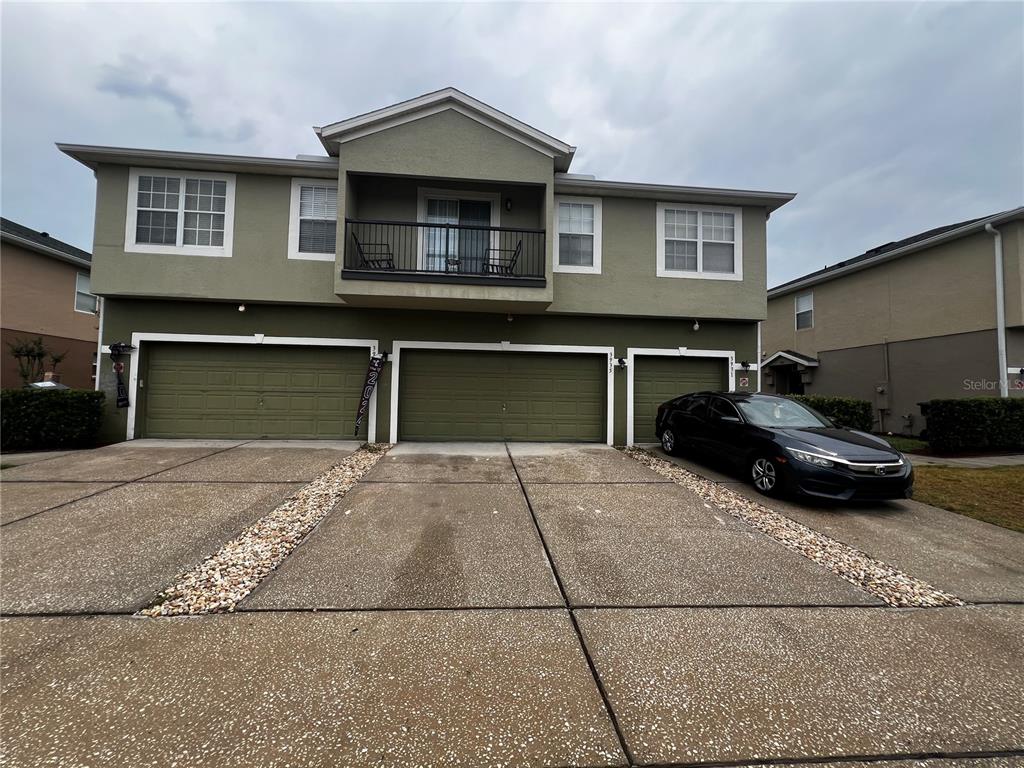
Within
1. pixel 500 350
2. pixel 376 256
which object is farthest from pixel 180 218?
pixel 500 350

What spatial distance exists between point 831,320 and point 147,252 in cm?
2088

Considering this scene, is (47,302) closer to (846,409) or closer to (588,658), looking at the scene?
(588,658)

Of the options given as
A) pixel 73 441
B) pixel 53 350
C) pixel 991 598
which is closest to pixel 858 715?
pixel 991 598

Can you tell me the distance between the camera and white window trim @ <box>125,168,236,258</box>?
27.4ft

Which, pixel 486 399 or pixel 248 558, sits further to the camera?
pixel 486 399

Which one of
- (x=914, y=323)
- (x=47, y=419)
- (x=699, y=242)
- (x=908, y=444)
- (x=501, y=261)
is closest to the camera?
(x=47, y=419)

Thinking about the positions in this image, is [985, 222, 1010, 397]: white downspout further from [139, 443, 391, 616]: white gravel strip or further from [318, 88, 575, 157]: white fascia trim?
[139, 443, 391, 616]: white gravel strip

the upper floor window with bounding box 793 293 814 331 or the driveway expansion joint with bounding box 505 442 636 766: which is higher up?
the upper floor window with bounding box 793 293 814 331

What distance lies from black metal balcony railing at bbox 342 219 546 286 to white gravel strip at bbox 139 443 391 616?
5.10 meters

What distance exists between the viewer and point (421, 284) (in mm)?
7988

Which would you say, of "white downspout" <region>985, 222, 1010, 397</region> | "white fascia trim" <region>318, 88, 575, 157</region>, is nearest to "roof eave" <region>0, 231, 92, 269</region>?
"white fascia trim" <region>318, 88, 575, 157</region>

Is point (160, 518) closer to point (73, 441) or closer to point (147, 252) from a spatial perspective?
point (73, 441)

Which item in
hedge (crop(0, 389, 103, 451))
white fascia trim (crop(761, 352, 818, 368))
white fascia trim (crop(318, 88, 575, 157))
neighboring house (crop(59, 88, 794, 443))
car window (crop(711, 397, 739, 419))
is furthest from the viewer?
white fascia trim (crop(761, 352, 818, 368))

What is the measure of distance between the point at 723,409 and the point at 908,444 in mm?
8431
